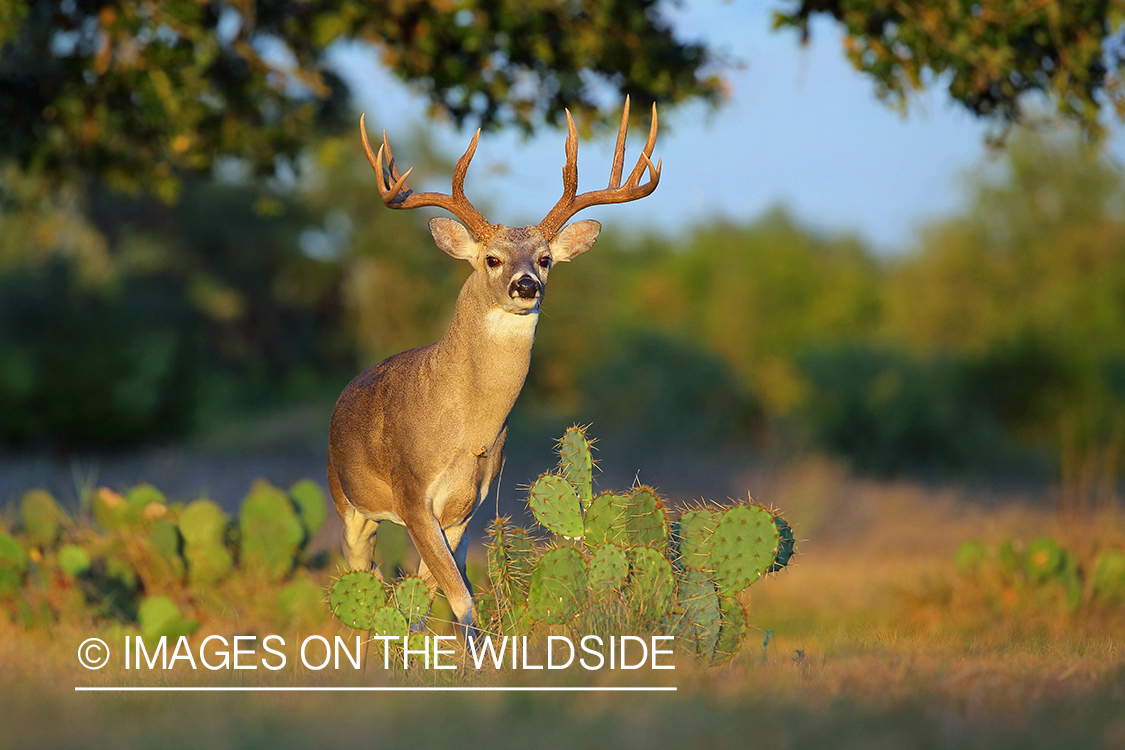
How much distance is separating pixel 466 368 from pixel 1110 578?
16.5 feet

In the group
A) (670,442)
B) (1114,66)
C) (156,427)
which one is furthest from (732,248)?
(1114,66)

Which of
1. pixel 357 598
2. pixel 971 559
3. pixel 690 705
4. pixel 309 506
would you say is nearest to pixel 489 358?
pixel 357 598

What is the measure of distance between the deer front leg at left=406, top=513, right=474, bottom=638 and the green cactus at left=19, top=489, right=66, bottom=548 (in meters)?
3.13

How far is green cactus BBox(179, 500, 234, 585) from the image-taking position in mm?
6789

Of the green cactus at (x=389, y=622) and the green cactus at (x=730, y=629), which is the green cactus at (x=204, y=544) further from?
the green cactus at (x=730, y=629)

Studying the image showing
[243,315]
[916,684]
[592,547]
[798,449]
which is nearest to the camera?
[916,684]

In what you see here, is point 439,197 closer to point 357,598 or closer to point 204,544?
point 357,598

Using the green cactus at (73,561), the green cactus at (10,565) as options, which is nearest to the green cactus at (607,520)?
the green cactus at (73,561)

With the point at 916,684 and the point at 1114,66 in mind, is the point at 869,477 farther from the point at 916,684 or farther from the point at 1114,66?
the point at 916,684

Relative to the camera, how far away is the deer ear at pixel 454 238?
5.12 m

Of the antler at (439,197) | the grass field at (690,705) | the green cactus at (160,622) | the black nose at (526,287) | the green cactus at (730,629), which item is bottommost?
the grass field at (690,705)

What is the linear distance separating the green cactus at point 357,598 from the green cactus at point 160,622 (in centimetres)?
129

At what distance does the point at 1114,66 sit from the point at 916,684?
556 centimetres

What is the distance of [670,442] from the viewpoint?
1795 cm
